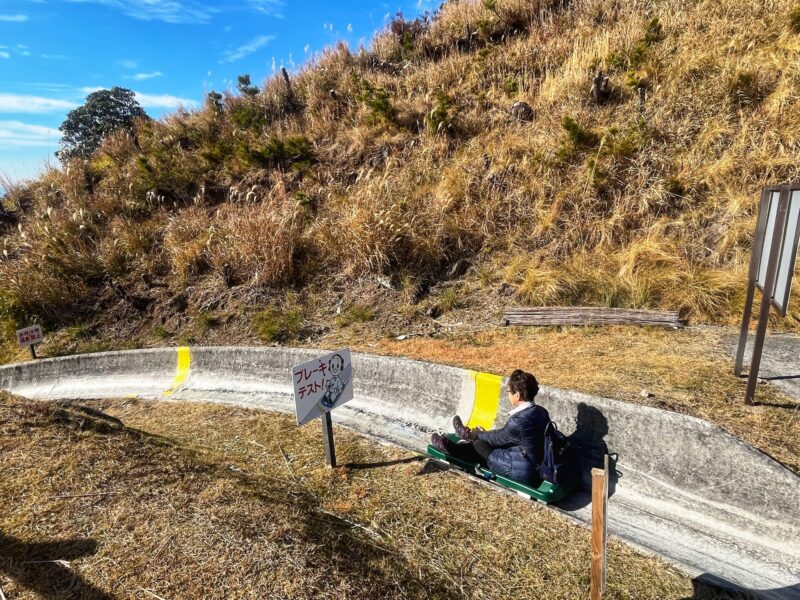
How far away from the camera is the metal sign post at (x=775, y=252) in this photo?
3383 mm

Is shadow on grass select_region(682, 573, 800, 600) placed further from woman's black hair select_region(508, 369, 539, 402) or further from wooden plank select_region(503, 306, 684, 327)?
wooden plank select_region(503, 306, 684, 327)

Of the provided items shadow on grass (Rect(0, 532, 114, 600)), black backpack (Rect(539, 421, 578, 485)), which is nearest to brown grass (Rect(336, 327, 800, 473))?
black backpack (Rect(539, 421, 578, 485))

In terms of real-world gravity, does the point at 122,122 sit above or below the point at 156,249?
above

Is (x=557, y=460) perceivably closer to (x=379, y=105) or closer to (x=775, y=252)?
(x=775, y=252)

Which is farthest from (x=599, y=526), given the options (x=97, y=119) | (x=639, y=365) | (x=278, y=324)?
(x=97, y=119)

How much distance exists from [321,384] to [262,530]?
50.4 inches

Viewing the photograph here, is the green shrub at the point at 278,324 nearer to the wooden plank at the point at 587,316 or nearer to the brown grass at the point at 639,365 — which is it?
the brown grass at the point at 639,365

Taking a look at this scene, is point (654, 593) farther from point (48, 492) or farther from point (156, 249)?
point (156, 249)

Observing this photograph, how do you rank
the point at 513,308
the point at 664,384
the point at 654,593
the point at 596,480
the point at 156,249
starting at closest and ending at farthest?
the point at 596,480, the point at 654,593, the point at 664,384, the point at 513,308, the point at 156,249

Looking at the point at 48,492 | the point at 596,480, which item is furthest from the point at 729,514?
the point at 48,492

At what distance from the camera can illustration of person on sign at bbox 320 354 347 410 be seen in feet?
12.6

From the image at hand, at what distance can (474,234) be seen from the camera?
8484mm

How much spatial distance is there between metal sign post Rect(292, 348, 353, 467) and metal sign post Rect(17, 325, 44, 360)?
741 cm

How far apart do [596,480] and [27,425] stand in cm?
470
